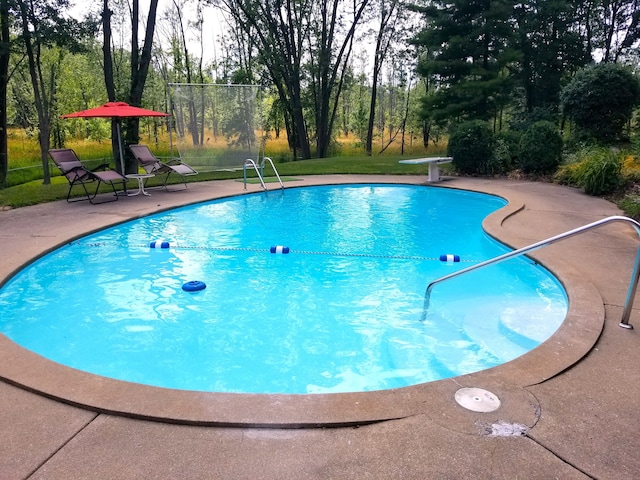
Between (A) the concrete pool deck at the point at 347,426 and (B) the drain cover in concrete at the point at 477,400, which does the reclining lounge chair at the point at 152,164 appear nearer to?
(A) the concrete pool deck at the point at 347,426

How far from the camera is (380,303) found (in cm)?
408

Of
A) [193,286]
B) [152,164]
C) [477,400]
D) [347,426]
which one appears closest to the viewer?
[347,426]

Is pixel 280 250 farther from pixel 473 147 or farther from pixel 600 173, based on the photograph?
pixel 473 147

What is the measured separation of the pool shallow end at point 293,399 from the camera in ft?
6.54

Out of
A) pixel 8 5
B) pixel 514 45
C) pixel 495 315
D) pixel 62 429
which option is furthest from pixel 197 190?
pixel 514 45

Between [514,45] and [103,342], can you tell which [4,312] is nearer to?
[103,342]

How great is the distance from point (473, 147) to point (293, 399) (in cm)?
971

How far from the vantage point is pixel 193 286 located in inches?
172

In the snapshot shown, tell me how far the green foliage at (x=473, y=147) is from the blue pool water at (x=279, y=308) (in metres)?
4.62

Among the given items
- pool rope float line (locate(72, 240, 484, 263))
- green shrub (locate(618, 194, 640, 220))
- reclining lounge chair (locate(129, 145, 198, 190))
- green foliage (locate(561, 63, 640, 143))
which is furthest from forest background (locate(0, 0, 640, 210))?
pool rope float line (locate(72, 240, 484, 263))

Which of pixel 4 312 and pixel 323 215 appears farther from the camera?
pixel 323 215

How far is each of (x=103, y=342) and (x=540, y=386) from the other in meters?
2.97

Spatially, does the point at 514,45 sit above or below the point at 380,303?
above

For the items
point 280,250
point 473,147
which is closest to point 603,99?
point 473,147
